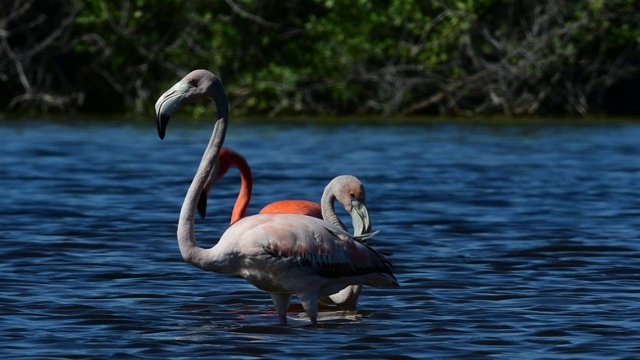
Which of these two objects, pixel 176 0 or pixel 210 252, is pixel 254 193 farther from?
pixel 176 0

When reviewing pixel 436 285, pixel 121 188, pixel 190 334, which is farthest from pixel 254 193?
pixel 190 334


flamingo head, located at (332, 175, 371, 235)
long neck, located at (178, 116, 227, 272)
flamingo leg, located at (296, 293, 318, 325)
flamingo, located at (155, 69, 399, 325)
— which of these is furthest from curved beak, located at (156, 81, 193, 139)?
flamingo head, located at (332, 175, 371, 235)

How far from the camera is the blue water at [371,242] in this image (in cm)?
684

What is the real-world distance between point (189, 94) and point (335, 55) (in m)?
17.5

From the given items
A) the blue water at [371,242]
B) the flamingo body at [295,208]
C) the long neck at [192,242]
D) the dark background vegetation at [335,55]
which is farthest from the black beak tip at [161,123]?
the dark background vegetation at [335,55]

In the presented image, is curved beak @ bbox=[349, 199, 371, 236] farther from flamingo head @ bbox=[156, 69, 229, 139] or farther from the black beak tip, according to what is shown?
the black beak tip

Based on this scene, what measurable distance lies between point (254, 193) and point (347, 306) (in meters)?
6.58

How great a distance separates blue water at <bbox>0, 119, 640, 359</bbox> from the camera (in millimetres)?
6836

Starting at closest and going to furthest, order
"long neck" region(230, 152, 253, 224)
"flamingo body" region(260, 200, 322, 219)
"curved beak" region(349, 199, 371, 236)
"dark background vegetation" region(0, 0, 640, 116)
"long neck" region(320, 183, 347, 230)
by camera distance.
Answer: "curved beak" region(349, 199, 371, 236)
"long neck" region(320, 183, 347, 230)
"flamingo body" region(260, 200, 322, 219)
"long neck" region(230, 152, 253, 224)
"dark background vegetation" region(0, 0, 640, 116)

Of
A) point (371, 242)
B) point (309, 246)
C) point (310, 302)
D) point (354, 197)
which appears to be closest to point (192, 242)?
point (309, 246)

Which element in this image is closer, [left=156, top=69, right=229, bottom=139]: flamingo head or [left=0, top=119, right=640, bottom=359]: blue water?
[left=156, top=69, right=229, bottom=139]: flamingo head

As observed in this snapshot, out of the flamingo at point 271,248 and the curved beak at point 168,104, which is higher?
the curved beak at point 168,104

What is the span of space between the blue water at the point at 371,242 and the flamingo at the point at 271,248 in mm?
288

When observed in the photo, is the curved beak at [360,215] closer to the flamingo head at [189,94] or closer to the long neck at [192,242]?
the flamingo head at [189,94]
